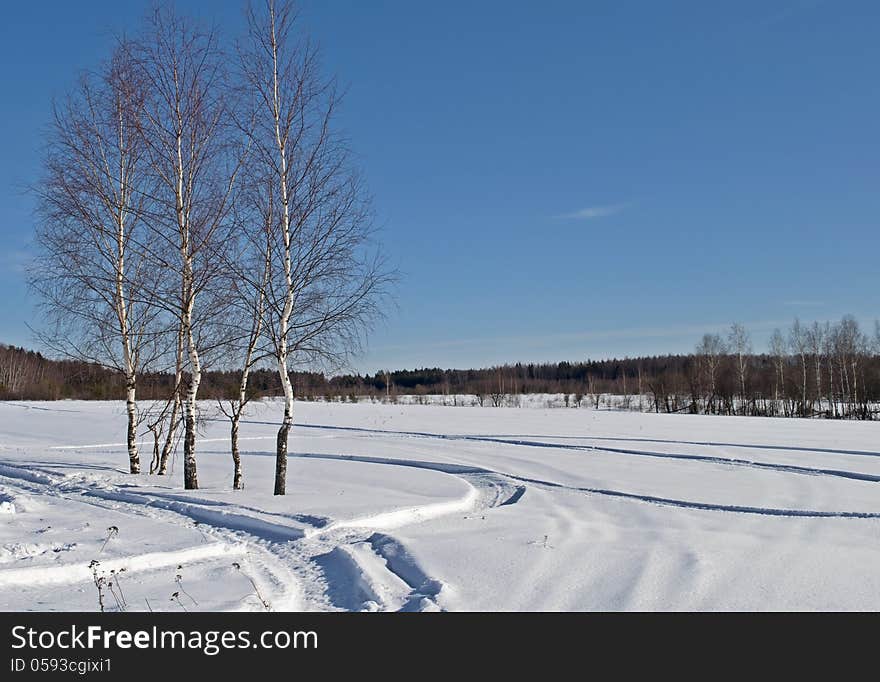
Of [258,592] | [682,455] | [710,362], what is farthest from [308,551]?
[710,362]

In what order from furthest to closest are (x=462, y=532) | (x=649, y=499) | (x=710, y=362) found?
(x=710, y=362), (x=649, y=499), (x=462, y=532)

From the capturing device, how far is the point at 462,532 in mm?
9242

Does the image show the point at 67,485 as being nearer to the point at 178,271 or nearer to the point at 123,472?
the point at 123,472

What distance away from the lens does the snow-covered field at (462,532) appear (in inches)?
254

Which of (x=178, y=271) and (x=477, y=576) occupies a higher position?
(x=178, y=271)

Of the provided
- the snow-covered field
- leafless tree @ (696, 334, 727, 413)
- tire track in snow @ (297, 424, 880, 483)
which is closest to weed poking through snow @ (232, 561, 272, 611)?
the snow-covered field

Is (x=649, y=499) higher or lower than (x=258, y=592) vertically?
lower

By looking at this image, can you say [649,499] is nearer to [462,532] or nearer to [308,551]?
[462,532]

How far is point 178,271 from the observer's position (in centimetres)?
1373

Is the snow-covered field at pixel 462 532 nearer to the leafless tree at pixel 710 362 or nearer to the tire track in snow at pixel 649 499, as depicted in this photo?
the tire track in snow at pixel 649 499

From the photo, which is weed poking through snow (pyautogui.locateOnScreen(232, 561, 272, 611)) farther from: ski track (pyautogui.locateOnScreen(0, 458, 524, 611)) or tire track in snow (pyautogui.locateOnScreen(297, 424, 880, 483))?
tire track in snow (pyautogui.locateOnScreen(297, 424, 880, 483))
